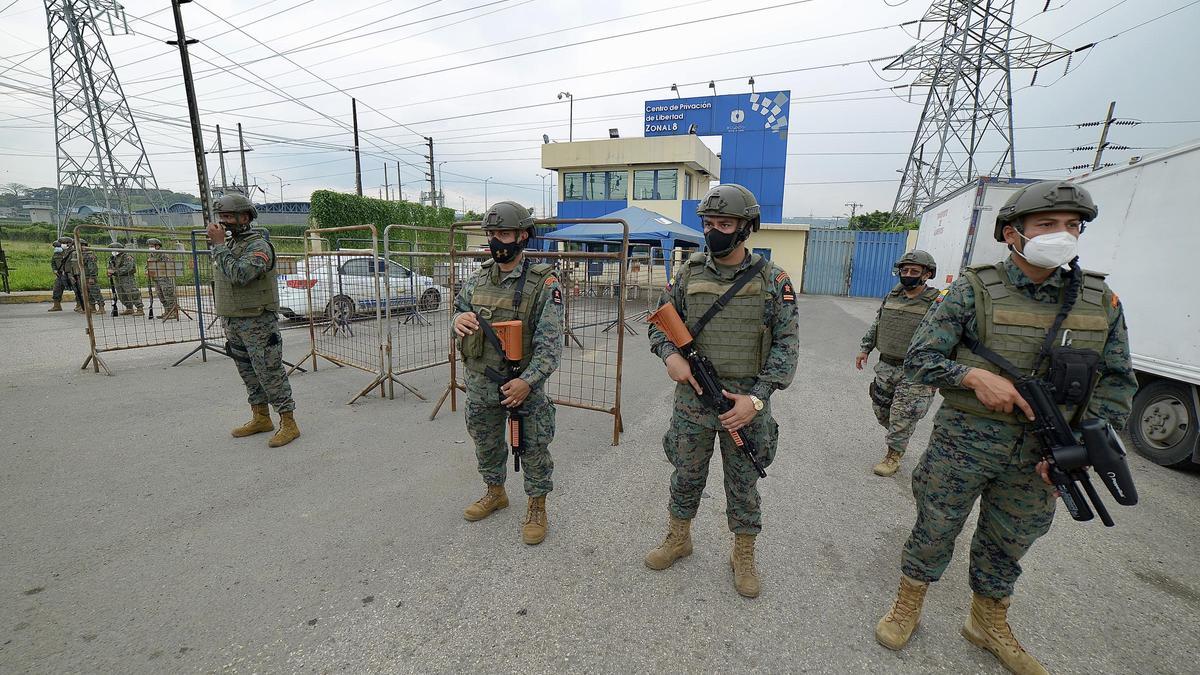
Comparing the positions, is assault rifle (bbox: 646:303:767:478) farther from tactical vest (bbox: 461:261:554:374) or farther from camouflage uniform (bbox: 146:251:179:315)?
camouflage uniform (bbox: 146:251:179:315)

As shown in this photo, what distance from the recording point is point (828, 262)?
800 inches

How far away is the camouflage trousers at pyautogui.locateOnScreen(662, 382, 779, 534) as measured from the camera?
249 centimetres

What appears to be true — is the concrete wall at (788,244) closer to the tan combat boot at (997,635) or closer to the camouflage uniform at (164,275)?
the camouflage uniform at (164,275)

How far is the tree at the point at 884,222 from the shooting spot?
77.8 ft

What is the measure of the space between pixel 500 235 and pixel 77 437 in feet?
15.2

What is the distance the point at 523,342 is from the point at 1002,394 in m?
2.34

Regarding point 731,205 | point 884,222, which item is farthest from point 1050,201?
point 884,222

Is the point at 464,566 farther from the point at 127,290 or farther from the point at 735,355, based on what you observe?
the point at 127,290

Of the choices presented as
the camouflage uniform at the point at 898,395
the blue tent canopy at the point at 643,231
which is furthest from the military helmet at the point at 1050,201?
the blue tent canopy at the point at 643,231

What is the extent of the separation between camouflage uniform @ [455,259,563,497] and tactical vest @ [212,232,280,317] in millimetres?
2294

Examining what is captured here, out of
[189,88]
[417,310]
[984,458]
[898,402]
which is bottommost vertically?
[898,402]

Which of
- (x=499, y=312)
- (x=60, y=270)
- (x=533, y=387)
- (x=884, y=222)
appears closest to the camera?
(x=533, y=387)

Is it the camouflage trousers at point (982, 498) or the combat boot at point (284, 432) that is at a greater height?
the camouflage trousers at point (982, 498)

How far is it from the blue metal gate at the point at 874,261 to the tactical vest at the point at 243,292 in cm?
2088
